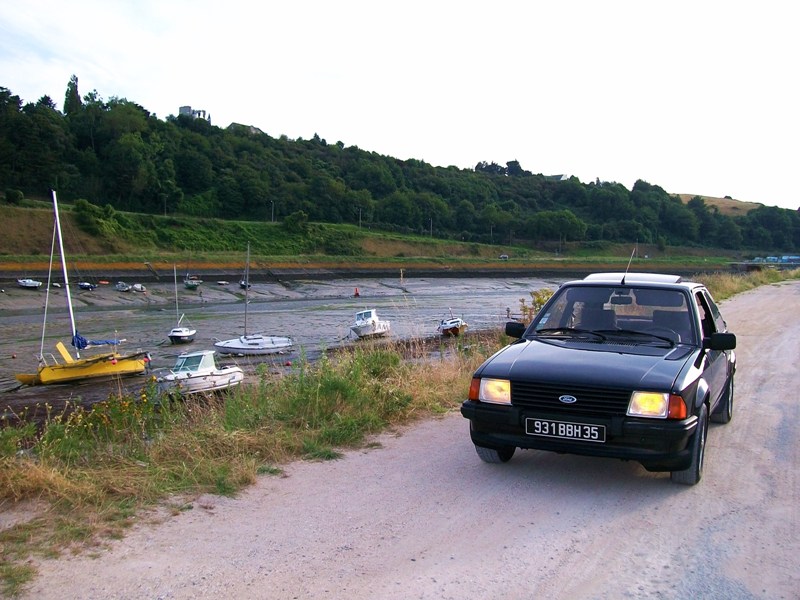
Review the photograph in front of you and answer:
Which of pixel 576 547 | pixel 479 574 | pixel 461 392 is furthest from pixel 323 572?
pixel 461 392

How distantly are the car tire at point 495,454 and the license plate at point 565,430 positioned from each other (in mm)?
653

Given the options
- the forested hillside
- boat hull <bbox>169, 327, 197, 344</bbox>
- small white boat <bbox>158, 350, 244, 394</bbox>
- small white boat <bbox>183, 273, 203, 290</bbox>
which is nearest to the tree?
the forested hillside

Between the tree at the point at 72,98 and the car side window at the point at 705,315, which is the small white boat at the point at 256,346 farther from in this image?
the tree at the point at 72,98

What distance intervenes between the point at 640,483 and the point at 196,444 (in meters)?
3.81

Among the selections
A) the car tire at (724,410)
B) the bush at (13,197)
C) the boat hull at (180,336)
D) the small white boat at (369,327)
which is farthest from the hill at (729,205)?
the car tire at (724,410)

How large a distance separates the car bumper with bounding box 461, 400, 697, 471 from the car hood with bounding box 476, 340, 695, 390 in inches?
10.8

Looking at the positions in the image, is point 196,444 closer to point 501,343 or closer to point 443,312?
point 501,343

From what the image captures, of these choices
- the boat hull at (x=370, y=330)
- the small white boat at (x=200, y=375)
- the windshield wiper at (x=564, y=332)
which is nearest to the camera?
the windshield wiper at (x=564, y=332)

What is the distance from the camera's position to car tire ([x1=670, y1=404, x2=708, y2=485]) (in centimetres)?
553

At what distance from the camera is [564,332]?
6730 mm

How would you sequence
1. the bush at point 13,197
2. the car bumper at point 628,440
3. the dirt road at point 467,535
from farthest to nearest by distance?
the bush at point 13,197
the car bumper at point 628,440
the dirt road at point 467,535

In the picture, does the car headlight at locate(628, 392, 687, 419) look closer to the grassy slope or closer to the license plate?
the license plate

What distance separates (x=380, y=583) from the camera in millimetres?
3998

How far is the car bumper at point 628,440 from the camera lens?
5.25 meters
